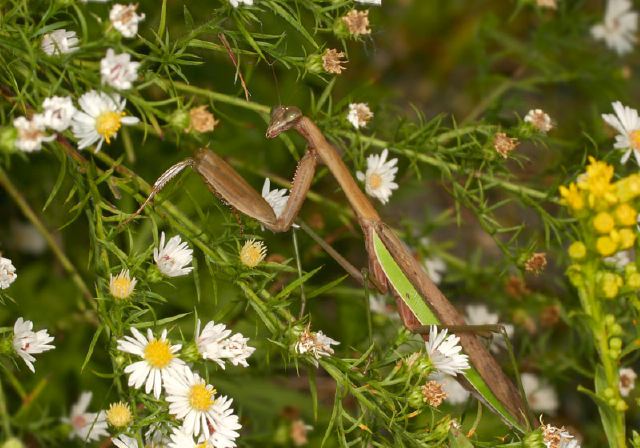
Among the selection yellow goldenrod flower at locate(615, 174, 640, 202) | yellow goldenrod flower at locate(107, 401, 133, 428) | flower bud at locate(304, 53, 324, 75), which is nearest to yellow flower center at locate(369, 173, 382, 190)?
flower bud at locate(304, 53, 324, 75)

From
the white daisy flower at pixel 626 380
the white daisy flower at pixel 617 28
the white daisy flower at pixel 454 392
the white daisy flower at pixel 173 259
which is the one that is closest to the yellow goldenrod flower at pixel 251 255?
the white daisy flower at pixel 173 259

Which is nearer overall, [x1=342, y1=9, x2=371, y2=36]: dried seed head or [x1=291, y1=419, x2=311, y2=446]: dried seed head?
[x1=342, y1=9, x2=371, y2=36]: dried seed head

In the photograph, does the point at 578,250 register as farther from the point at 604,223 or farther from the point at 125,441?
the point at 125,441

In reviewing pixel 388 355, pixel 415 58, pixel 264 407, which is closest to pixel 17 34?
pixel 388 355

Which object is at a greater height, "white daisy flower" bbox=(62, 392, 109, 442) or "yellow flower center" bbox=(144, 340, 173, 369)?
"yellow flower center" bbox=(144, 340, 173, 369)

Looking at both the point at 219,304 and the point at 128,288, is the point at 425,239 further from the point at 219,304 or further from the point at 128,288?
the point at 128,288

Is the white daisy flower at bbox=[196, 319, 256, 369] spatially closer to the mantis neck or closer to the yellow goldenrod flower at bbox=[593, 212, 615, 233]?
the mantis neck

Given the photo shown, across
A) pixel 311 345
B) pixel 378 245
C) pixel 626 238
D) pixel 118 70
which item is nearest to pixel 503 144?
pixel 378 245
